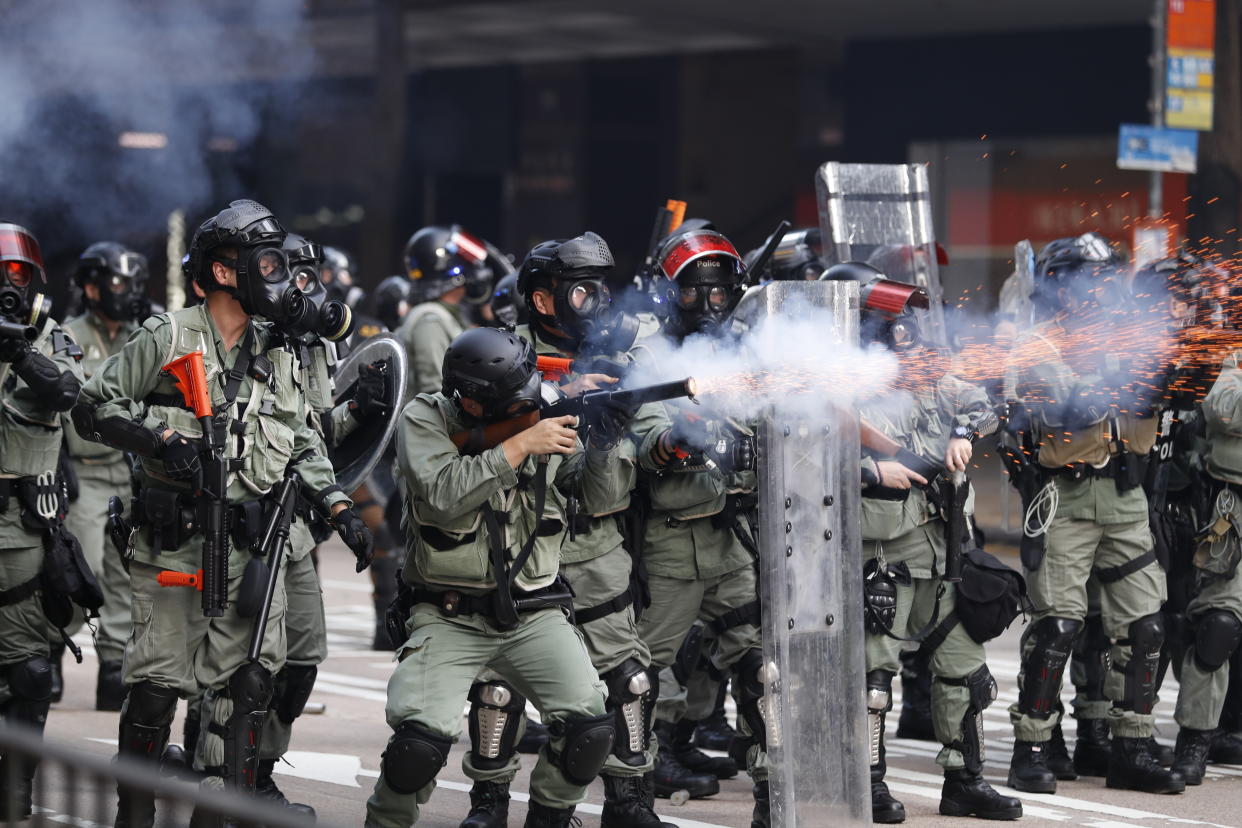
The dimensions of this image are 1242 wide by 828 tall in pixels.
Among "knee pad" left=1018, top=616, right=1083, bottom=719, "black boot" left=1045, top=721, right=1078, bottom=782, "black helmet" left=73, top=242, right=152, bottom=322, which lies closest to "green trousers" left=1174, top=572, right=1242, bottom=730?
"black boot" left=1045, top=721, right=1078, bottom=782

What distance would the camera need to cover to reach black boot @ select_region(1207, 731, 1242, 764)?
821 cm

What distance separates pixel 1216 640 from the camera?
777cm

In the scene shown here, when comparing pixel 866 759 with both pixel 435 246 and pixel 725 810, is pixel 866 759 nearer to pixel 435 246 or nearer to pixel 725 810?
pixel 725 810

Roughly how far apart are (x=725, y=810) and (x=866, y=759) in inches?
60.6

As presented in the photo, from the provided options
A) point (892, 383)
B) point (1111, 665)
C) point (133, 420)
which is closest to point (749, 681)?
point (892, 383)

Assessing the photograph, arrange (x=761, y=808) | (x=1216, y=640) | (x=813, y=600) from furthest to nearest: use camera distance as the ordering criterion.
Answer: (x=1216, y=640), (x=761, y=808), (x=813, y=600)

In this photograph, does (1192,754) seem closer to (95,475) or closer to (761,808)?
(761,808)

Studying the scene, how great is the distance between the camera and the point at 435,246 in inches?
412

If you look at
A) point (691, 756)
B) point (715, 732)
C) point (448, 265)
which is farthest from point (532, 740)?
point (448, 265)

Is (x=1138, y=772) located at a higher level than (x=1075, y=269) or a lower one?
lower

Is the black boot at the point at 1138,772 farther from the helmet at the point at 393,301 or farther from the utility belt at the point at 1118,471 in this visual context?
the helmet at the point at 393,301

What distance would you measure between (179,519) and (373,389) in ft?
4.18

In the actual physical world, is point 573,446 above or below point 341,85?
below

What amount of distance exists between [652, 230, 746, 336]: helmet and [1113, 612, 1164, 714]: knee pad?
7.06ft
